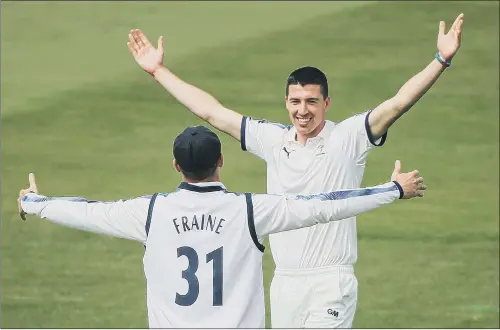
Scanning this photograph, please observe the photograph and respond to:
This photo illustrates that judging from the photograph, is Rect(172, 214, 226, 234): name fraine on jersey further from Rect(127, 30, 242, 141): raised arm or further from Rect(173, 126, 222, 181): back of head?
Rect(127, 30, 242, 141): raised arm

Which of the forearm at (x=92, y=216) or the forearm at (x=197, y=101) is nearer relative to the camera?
the forearm at (x=92, y=216)

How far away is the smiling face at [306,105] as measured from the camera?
902 cm

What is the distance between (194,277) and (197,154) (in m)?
0.62

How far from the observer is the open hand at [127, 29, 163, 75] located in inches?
365

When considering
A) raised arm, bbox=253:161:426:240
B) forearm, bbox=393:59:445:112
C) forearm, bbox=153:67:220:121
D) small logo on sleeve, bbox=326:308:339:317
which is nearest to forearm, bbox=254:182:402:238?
raised arm, bbox=253:161:426:240

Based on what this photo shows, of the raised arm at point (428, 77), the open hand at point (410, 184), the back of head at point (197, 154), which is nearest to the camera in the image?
the back of head at point (197, 154)

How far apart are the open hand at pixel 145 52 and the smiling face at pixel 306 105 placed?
877mm

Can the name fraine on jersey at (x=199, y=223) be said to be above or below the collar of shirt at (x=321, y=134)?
below

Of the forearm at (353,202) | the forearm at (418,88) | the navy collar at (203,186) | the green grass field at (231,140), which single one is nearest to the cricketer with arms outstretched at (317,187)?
the forearm at (418,88)

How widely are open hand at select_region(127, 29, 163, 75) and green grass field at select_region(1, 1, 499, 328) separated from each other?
15.7ft

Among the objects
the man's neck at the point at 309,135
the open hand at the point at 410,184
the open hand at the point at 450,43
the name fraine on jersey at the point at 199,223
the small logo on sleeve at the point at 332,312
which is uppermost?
the open hand at the point at 450,43

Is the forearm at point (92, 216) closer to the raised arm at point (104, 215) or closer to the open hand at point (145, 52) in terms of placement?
the raised arm at point (104, 215)

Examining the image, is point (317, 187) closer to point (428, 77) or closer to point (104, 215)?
point (428, 77)

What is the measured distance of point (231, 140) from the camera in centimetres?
1916
